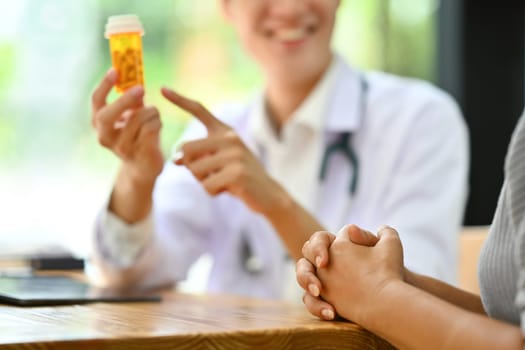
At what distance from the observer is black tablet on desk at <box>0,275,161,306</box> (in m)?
1.21

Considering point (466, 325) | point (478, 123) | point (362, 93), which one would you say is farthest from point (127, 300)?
point (478, 123)

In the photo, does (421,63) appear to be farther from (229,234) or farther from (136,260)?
(136,260)

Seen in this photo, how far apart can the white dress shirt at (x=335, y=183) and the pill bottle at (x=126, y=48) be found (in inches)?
17.3

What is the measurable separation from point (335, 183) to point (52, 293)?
80cm

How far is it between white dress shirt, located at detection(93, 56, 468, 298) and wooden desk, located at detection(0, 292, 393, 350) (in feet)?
2.05

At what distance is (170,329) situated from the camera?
91 cm

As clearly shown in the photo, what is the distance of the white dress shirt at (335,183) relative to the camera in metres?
1.82

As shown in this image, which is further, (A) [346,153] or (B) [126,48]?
(A) [346,153]

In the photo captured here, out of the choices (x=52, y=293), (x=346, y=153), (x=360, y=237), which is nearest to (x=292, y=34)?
(x=346, y=153)

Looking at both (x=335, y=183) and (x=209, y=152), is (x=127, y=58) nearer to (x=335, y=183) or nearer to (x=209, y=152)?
(x=209, y=152)

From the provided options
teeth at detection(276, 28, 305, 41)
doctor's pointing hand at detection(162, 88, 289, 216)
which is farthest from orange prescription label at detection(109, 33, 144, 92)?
teeth at detection(276, 28, 305, 41)

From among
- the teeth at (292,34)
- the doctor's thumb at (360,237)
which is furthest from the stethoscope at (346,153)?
the doctor's thumb at (360,237)

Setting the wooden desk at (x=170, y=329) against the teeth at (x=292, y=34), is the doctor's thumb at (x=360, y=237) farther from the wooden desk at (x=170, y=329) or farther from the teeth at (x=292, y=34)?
the teeth at (x=292, y=34)

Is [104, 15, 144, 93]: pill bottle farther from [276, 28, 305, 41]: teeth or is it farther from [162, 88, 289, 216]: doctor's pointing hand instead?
[276, 28, 305, 41]: teeth
